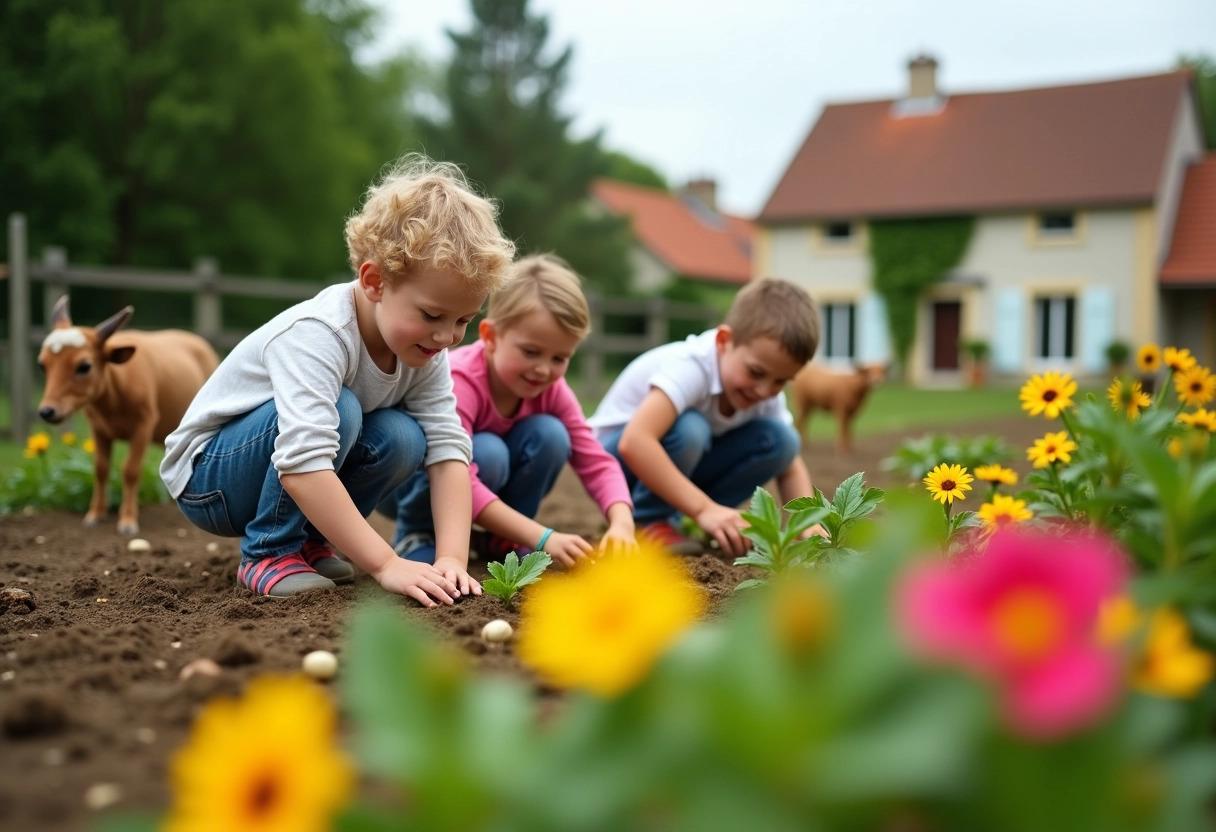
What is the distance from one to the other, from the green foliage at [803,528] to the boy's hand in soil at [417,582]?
0.76 metres

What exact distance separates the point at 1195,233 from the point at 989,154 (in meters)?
4.74

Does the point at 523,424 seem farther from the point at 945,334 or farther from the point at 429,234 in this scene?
the point at 945,334

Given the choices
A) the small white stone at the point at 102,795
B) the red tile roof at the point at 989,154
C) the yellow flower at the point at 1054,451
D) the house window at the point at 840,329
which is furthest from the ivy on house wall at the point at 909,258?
the small white stone at the point at 102,795

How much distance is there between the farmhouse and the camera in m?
22.3

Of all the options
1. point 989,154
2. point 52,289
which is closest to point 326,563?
point 52,289

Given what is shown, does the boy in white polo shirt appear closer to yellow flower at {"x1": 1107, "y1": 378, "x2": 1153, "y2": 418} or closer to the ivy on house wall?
yellow flower at {"x1": 1107, "y1": 378, "x2": 1153, "y2": 418}

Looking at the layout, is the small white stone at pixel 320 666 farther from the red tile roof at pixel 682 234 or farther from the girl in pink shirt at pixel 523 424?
the red tile roof at pixel 682 234

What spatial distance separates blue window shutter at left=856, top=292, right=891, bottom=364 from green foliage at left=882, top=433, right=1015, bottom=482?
18762 millimetres

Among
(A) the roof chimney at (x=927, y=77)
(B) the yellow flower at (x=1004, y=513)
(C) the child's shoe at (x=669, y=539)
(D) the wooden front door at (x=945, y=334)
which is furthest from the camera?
(A) the roof chimney at (x=927, y=77)

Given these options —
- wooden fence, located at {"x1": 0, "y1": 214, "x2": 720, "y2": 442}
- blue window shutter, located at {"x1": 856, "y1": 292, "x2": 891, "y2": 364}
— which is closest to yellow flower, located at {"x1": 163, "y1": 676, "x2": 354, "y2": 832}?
wooden fence, located at {"x1": 0, "y1": 214, "x2": 720, "y2": 442}

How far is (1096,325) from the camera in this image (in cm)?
2239

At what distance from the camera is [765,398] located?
389 centimetres

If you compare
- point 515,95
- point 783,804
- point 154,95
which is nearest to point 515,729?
point 783,804

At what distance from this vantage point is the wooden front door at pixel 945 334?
2456 centimetres
